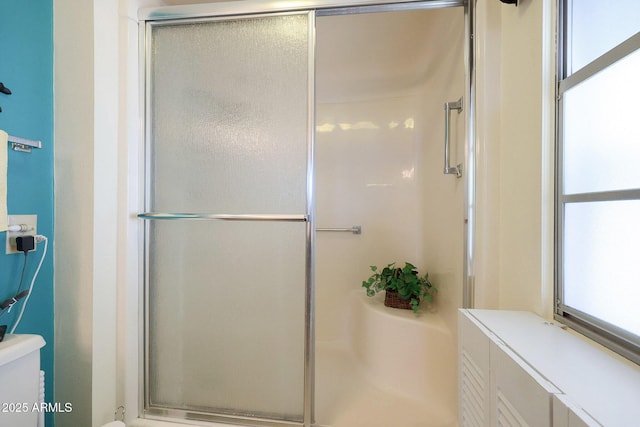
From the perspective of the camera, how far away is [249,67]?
1.15 meters

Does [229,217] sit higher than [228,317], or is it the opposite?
[229,217]

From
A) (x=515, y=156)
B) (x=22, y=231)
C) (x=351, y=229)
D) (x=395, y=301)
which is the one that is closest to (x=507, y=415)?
(x=515, y=156)

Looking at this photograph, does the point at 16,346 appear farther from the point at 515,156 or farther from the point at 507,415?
the point at 515,156

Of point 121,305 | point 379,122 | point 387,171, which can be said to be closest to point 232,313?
point 121,305

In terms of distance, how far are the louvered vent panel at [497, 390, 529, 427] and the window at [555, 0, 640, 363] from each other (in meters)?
0.27

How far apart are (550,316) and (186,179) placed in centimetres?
149

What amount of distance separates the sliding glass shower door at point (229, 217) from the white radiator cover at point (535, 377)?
632 mm

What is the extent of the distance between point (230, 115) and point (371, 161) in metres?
1.24

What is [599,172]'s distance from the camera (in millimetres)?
610

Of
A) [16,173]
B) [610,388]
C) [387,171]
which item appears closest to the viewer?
[610,388]

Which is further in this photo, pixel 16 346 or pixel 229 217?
pixel 229 217

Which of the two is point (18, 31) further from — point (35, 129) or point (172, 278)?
point (172, 278)

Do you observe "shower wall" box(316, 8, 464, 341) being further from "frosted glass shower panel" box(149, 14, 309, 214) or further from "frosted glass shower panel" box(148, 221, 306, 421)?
"frosted glass shower panel" box(148, 221, 306, 421)

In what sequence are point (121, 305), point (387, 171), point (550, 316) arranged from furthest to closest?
point (387, 171) < point (121, 305) < point (550, 316)
